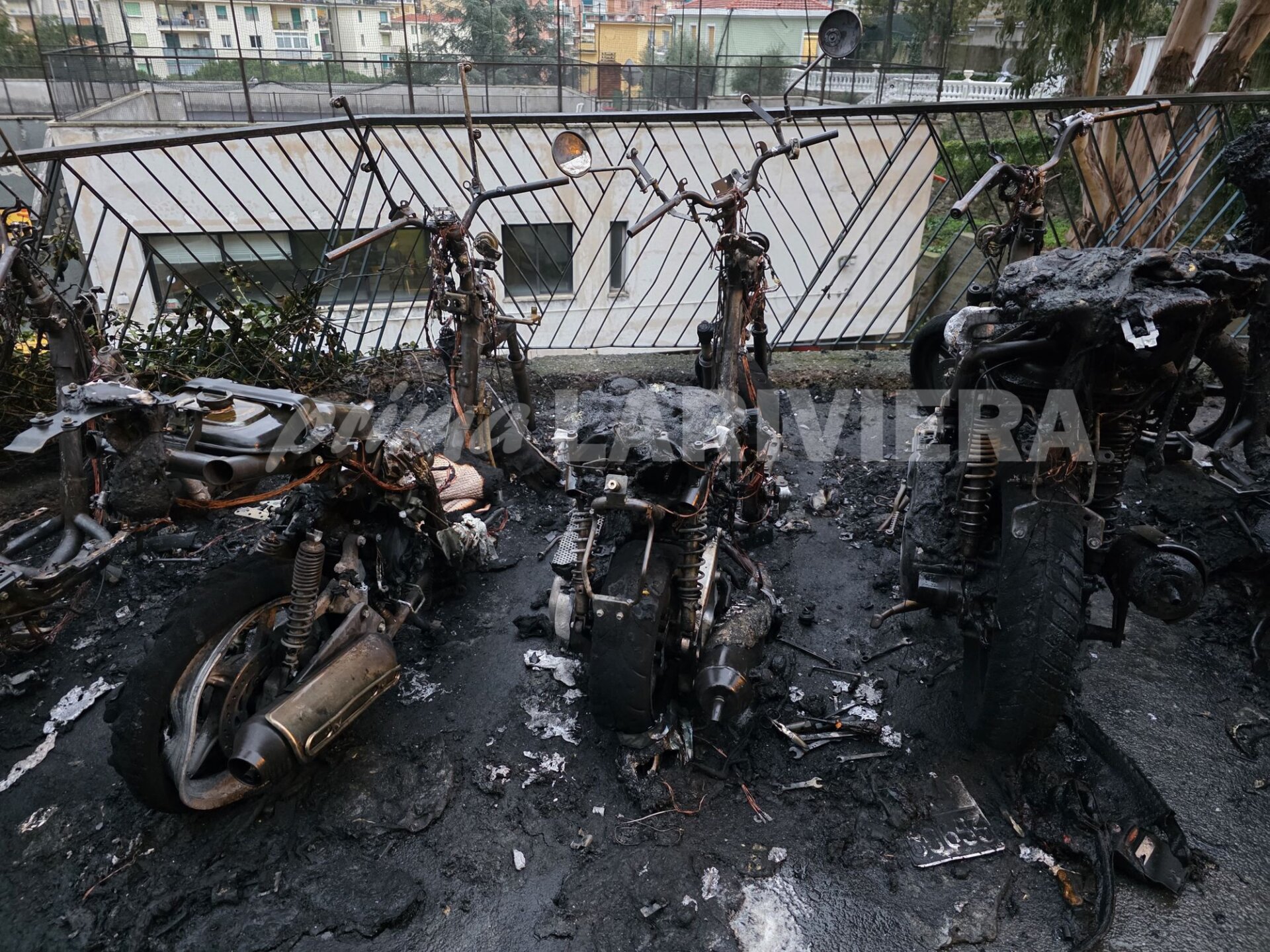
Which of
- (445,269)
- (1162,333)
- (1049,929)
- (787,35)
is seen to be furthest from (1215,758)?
(787,35)

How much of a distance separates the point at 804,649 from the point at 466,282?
2637mm

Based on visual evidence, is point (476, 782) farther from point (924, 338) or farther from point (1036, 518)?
point (924, 338)

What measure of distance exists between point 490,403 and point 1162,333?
344 centimetres

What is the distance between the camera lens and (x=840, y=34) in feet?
15.6

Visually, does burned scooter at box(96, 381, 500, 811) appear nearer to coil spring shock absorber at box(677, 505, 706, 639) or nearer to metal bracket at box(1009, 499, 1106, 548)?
coil spring shock absorber at box(677, 505, 706, 639)

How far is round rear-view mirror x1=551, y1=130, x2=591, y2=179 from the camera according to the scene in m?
4.12

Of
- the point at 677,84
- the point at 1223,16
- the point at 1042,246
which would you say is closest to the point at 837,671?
the point at 1042,246

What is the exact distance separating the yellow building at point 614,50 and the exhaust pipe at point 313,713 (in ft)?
40.6

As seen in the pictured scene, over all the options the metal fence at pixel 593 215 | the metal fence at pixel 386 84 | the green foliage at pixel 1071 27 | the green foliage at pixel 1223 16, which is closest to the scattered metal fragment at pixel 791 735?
the metal fence at pixel 593 215

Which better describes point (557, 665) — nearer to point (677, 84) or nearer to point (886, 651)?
point (886, 651)

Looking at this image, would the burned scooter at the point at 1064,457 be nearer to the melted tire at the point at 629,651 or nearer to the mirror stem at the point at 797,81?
the melted tire at the point at 629,651

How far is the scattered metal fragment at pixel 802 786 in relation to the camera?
2936 millimetres

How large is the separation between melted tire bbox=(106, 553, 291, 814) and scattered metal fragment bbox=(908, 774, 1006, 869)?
241 cm

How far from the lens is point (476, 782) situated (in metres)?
2.99
